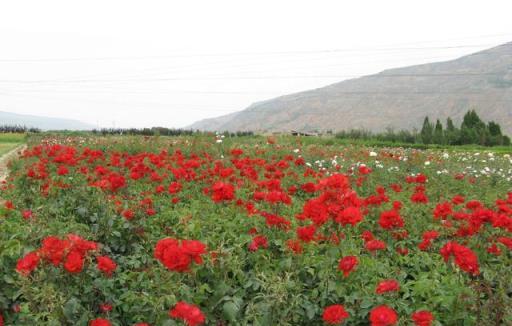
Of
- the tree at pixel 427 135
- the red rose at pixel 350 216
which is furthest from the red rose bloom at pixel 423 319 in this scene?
the tree at pixel 427 135

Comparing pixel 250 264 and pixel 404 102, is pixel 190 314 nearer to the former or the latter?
pixel 250 264

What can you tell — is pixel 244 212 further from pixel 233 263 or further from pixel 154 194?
pixel 154 194

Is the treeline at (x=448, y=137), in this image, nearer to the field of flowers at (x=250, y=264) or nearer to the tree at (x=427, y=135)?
the tree at (x=427, y=135)

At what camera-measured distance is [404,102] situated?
6240 inches

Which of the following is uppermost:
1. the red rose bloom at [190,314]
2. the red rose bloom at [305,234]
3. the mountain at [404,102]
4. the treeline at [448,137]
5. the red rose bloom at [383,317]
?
the mountain at [404,102]

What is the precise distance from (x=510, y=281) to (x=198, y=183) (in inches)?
170

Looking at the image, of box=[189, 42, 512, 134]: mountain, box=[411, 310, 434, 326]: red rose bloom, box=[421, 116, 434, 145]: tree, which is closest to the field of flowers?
box=[411, 310, 434, 326]: red rose bloom

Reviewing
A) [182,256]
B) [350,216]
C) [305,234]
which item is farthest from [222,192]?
[182,256]

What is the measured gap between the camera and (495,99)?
13975 centimetres

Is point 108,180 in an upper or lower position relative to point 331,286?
upper

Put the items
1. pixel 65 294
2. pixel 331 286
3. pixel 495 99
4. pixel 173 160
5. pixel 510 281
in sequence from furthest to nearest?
pixel 495 99
pixel 173 160
pixel 510 281
pixel 331 286
pixel 65 294

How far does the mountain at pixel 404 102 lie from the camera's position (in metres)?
138

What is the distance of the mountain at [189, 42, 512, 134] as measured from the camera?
13838 cm

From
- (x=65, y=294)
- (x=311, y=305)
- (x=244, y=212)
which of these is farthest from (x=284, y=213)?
(x=65, y=294)
